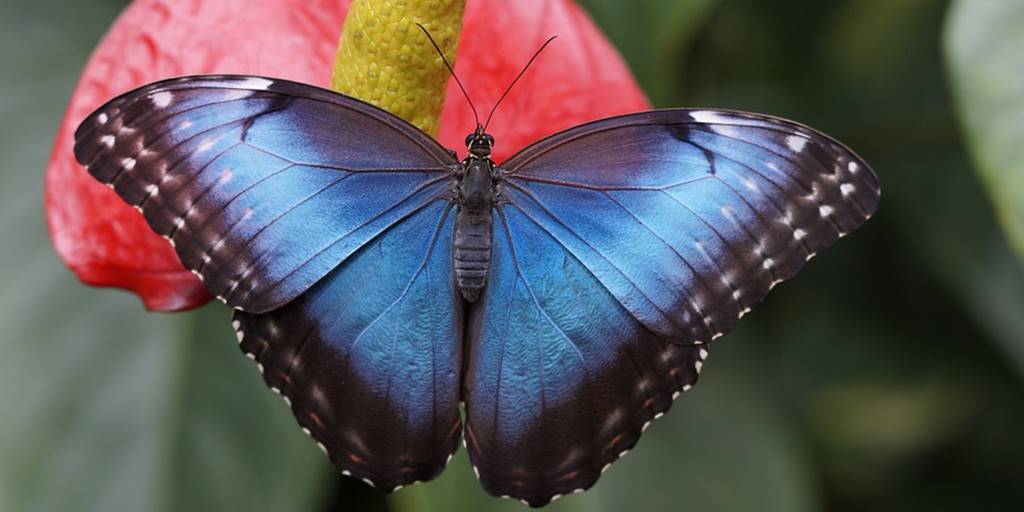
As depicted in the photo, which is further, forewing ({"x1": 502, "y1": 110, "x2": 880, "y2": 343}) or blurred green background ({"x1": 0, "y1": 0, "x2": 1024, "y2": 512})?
blurred green background ({"x1": 0, "y1": 0, "x2": 1024, "y2": 512})

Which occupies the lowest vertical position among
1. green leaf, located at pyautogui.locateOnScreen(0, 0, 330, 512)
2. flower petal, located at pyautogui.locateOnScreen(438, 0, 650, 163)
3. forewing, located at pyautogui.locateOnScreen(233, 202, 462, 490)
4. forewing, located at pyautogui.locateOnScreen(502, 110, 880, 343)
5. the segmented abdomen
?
green leaf, located at pyautogui.locateOnScreen(0, 0, 330, 512)

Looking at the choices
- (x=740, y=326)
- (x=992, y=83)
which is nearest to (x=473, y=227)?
(x=992, y=83)

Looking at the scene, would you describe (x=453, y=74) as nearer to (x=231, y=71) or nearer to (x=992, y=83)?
(x=231, y=71)

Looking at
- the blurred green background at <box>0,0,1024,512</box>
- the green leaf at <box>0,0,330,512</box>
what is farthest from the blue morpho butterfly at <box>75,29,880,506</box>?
the green leaf at <box>0,0,330,512</box>

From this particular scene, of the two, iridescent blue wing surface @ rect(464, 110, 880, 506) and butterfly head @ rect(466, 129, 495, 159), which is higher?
butterfly head @ rect(466, 129, 495, 159)

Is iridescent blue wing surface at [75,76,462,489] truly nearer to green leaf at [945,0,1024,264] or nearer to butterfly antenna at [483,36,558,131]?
butterfly antenna at [483,36,558,131]

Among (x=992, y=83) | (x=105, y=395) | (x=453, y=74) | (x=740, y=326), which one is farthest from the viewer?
(x=740, y=326)

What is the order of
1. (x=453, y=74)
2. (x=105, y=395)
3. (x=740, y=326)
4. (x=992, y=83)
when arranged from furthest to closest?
(x=740, y=326), (x=105, y=395), (x=992, y=83), (x=453, y=74)
